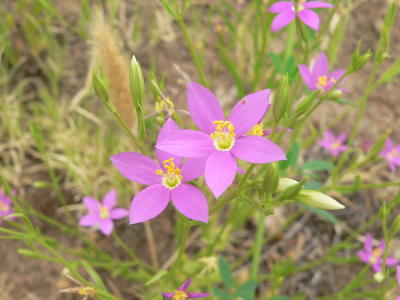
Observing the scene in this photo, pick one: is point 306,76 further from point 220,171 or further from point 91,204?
point 91,204

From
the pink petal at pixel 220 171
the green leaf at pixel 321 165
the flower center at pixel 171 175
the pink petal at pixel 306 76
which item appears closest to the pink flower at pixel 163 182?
the flower center at pixel 171 175

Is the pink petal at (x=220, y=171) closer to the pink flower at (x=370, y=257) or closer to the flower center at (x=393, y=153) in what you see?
the pink flower at (x=370, y=257)

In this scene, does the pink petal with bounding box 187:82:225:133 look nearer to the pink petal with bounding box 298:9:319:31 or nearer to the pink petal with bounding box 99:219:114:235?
the pink petal with bounding box 298:9:319:31

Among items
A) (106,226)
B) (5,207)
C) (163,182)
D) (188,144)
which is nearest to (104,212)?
(106,226)

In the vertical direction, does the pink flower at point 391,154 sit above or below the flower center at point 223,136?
below

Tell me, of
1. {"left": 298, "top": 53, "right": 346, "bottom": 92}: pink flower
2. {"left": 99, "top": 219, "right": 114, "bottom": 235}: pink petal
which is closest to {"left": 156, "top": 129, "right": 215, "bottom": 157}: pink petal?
{"left": 298, "top": 53, "right": 346, "bottom": 92}: pink flower

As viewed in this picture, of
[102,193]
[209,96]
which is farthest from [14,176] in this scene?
[209,96]
